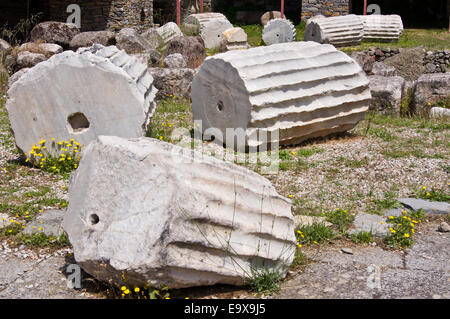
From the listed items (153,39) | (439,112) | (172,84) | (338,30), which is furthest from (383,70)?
(153,39)

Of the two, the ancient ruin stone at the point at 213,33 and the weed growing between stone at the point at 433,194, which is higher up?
the ancient ruin stone at the point at 213,33

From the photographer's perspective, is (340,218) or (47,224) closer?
(47,224)

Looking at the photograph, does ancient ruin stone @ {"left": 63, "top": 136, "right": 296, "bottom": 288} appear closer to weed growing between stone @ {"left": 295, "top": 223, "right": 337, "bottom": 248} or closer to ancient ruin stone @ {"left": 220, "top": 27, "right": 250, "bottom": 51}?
weed growing between stone @ {"left": 295, "top": 223, "right": 337, "bottom": 248}

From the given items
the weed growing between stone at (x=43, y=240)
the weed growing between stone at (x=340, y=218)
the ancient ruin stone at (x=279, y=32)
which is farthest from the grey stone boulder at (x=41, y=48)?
the weed growing between stone at (x=340, y=218)

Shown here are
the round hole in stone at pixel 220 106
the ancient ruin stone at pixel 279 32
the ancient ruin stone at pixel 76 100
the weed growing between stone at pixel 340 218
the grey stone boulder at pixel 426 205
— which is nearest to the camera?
the weed growing between stone at pixel 340 218

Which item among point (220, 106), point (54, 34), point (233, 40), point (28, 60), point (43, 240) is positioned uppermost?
point (54, 34)

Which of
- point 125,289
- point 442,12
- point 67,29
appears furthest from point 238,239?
point 442,12

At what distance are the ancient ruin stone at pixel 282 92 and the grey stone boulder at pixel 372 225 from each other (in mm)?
1709

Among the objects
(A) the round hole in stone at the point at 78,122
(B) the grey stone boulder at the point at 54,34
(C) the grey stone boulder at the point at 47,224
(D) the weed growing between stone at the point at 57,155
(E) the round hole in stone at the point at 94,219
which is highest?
(B) the grey stone boulder at the point at 54,34

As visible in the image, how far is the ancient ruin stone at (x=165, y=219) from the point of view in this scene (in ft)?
9.38

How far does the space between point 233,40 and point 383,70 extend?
4362mm

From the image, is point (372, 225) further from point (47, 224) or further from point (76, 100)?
point (76, 100)

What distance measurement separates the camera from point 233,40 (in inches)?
521

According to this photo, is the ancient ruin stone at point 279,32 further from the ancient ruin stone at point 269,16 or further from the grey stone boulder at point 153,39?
the grey stone boulder at point 153,39
